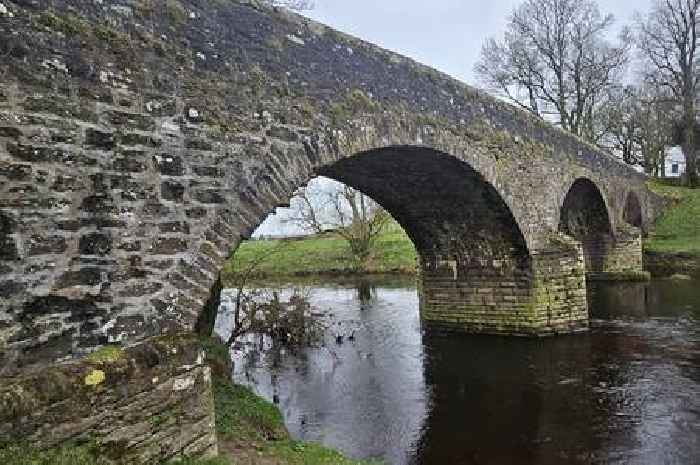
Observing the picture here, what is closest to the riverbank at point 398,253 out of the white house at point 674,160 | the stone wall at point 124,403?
the white house at point 674,160

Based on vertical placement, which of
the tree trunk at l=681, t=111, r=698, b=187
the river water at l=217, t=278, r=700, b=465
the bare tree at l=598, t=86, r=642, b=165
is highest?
the bare tree at l=598, t=86, r=642, b=165

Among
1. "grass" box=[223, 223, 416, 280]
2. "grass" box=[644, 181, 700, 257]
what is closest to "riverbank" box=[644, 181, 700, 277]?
"grass" box=[644, 181, 700, 257]

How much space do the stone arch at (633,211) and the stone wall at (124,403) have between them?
21.2m

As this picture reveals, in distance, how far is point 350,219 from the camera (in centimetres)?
2623

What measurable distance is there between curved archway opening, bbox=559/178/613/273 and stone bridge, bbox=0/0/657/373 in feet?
35.6

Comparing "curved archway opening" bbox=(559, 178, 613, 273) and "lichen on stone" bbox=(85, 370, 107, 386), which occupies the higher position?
"curved archway opening" bbox=(559, 178, 613, 273)

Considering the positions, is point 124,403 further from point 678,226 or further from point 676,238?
point 678,226

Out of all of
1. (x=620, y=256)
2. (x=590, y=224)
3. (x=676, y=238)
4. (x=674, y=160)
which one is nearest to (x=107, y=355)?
(x=590, y=224)

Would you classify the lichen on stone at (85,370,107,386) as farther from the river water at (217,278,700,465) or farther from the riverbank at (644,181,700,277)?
the riverbank at (644,181,700,277)

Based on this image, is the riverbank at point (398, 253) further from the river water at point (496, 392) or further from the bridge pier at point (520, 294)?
the bridge pier at point (520, 294)

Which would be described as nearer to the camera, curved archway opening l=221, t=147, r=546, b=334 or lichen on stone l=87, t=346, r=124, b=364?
lichen on stone l=87, t=346, r=124, b=364

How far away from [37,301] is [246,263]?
18.5 meters

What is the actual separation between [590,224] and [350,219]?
10278 mm

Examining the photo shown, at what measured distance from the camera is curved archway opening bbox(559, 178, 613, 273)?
61.1ft
